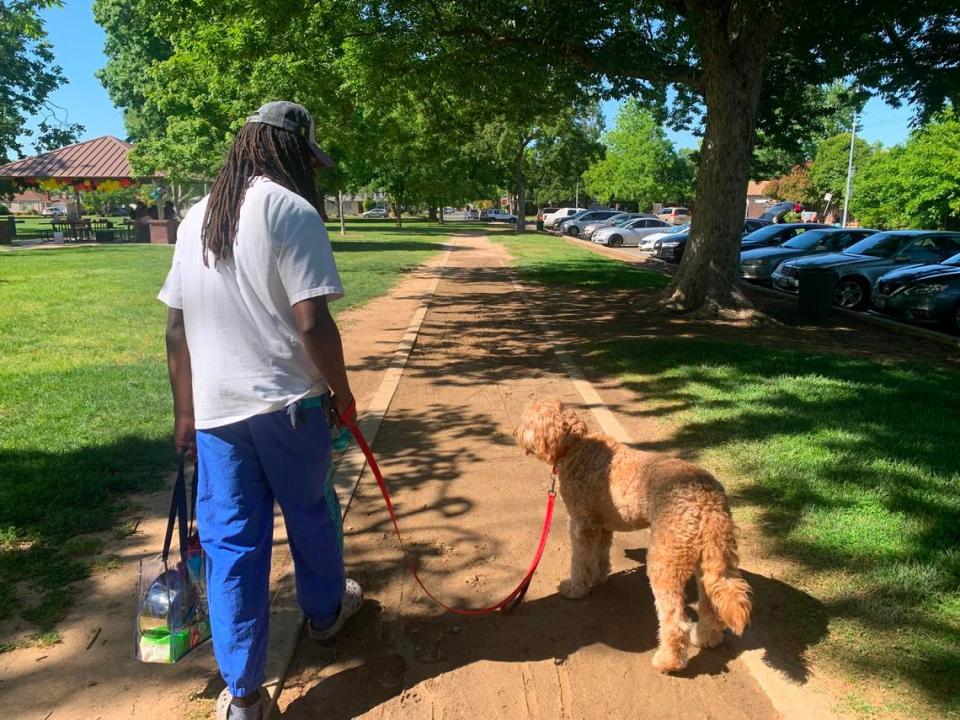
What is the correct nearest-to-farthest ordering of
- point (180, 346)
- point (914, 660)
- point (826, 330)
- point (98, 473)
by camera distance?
point (180, 346)
point (914, 660)
point (98, 473)
point (826, 330)

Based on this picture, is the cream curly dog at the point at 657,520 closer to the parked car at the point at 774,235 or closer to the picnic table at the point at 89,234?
the parked car at the point at 774,235

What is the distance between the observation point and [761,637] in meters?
2.92

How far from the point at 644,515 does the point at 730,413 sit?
3.20 metres

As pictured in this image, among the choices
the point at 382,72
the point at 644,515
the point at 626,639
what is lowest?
the point at 626,639

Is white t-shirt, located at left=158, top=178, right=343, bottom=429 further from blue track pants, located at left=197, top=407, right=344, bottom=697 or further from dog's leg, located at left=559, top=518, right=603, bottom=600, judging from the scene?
dog's leg, located at left=559, top=518, right=603, bottom=600

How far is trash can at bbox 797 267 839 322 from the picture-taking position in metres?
10.8

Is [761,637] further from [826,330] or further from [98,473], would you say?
[826,330]

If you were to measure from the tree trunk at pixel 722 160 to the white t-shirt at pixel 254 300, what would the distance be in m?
9.15

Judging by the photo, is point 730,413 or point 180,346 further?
point 730,413

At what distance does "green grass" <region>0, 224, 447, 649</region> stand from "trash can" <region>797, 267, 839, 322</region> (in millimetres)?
7704

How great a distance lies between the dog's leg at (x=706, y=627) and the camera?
9.16ft

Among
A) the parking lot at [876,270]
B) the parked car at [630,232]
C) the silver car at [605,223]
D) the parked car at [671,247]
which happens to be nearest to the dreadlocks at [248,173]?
the parking lot at [876,270]

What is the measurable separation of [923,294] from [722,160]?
13.3 ft

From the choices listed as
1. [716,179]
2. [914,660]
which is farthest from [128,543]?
[716,179]
